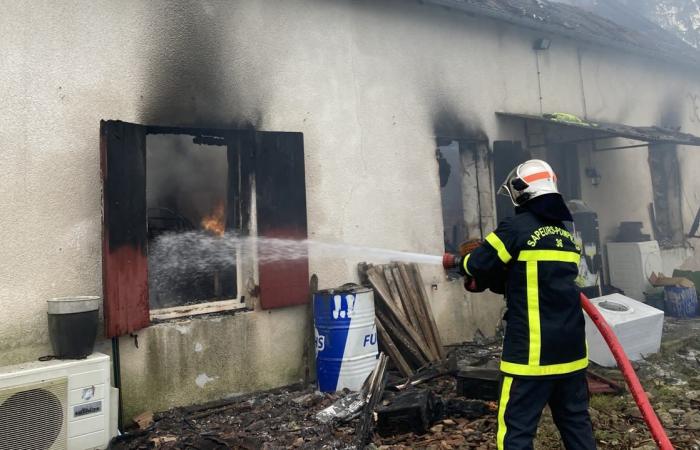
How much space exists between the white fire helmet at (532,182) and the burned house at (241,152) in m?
2.97

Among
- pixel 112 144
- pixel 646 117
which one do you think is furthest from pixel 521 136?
pixel 112 144

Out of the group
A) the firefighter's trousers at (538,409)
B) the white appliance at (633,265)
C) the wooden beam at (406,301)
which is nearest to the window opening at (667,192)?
the white appliance at (633,265)

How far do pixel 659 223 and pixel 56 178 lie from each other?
11.8 metres

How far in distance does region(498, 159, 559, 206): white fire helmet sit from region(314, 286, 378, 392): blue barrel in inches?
95.2

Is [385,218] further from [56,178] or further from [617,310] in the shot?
[56,178]

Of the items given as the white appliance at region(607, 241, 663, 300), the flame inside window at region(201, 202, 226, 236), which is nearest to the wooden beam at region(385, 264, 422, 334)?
the flame inside window at region(201, 202, 226, 236)

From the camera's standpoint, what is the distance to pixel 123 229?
4305mm

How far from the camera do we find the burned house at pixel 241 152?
4.18 metres

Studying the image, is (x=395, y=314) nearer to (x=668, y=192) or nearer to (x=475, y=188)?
(x=475, y=188)

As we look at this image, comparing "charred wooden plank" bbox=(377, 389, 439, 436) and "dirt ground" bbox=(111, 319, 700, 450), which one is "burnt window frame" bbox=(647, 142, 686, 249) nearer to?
"dirt ground" bbox=(111, 319, 700, 450)

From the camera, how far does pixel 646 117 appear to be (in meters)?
10.5

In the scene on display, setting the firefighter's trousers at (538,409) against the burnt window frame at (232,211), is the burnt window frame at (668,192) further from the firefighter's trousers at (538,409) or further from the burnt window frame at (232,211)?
the firefighter's trousers at (538,409)

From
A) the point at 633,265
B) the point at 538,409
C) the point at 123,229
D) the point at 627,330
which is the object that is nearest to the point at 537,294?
the point at 538,409

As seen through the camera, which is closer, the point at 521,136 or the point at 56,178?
the point at 56,178
